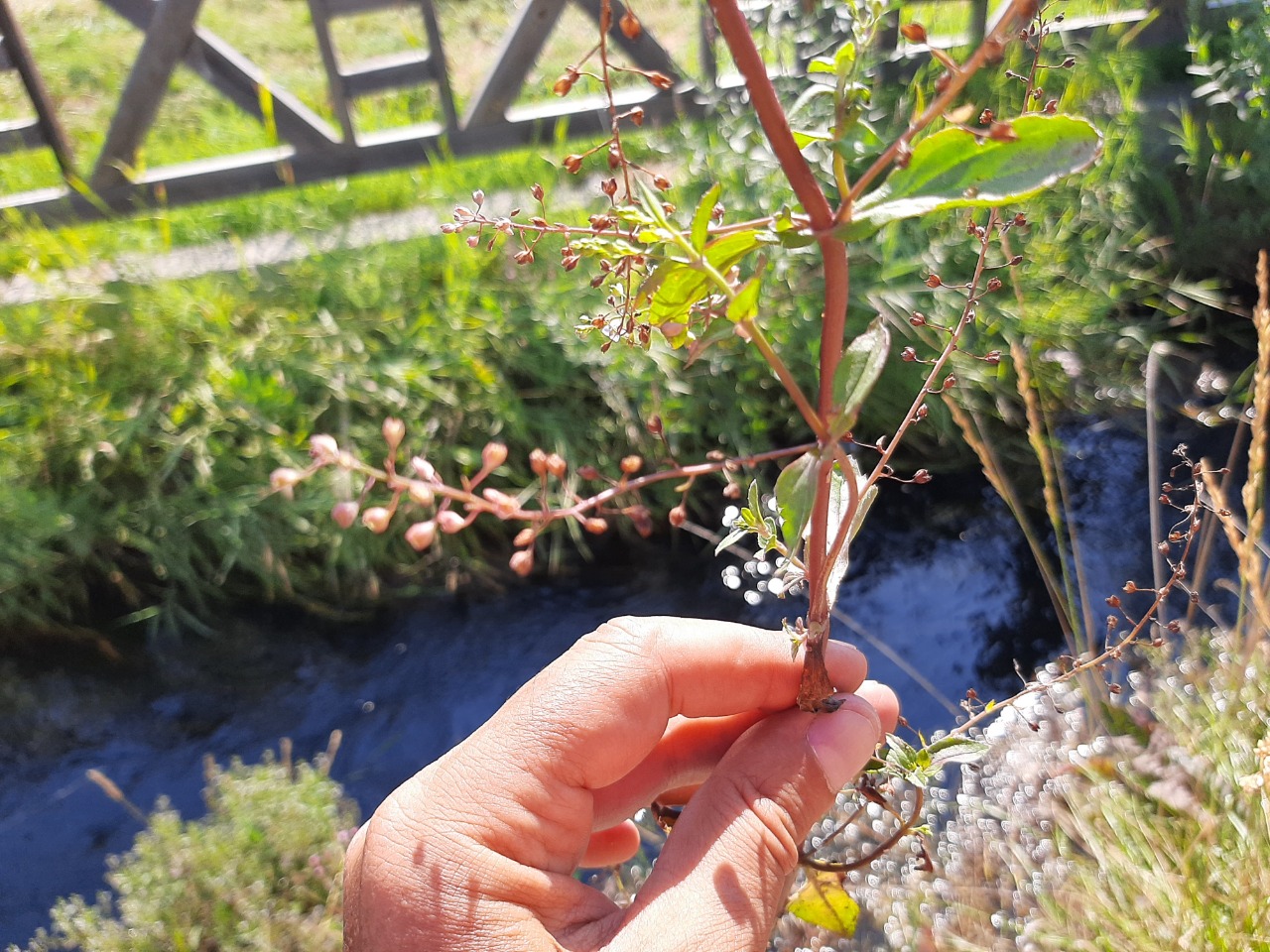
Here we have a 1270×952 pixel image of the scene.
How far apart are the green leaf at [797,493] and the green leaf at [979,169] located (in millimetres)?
162

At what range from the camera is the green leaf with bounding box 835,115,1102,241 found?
0.56 meters

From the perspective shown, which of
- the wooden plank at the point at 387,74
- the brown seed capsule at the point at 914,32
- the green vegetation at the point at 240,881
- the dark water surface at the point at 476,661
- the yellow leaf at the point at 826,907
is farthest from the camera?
the wooden plank at the point at 387,74

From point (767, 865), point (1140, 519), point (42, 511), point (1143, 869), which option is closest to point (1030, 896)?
point (1143, 869)

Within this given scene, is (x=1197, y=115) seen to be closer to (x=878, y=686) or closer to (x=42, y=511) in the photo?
(x=878, y=686)

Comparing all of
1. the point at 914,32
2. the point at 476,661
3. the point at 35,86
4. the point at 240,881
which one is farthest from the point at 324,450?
the point at 35,86

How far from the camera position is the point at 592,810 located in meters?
1.15

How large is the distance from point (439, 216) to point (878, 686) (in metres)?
2.51

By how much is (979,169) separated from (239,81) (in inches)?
130

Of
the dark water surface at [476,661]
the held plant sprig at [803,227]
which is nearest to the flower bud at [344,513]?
the held plant sprig at [803,227]

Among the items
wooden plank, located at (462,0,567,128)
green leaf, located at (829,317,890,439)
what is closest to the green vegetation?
green leaf, located at (829,317,890,439)

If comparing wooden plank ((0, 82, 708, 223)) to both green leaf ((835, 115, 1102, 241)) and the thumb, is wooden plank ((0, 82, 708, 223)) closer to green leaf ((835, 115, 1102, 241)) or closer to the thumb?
the thumb

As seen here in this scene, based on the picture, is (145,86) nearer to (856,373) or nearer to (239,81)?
(239,81)

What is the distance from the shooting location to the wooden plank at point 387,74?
3234 mm

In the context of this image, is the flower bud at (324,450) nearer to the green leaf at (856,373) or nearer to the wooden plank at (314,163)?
the green leaf at (856,373)
